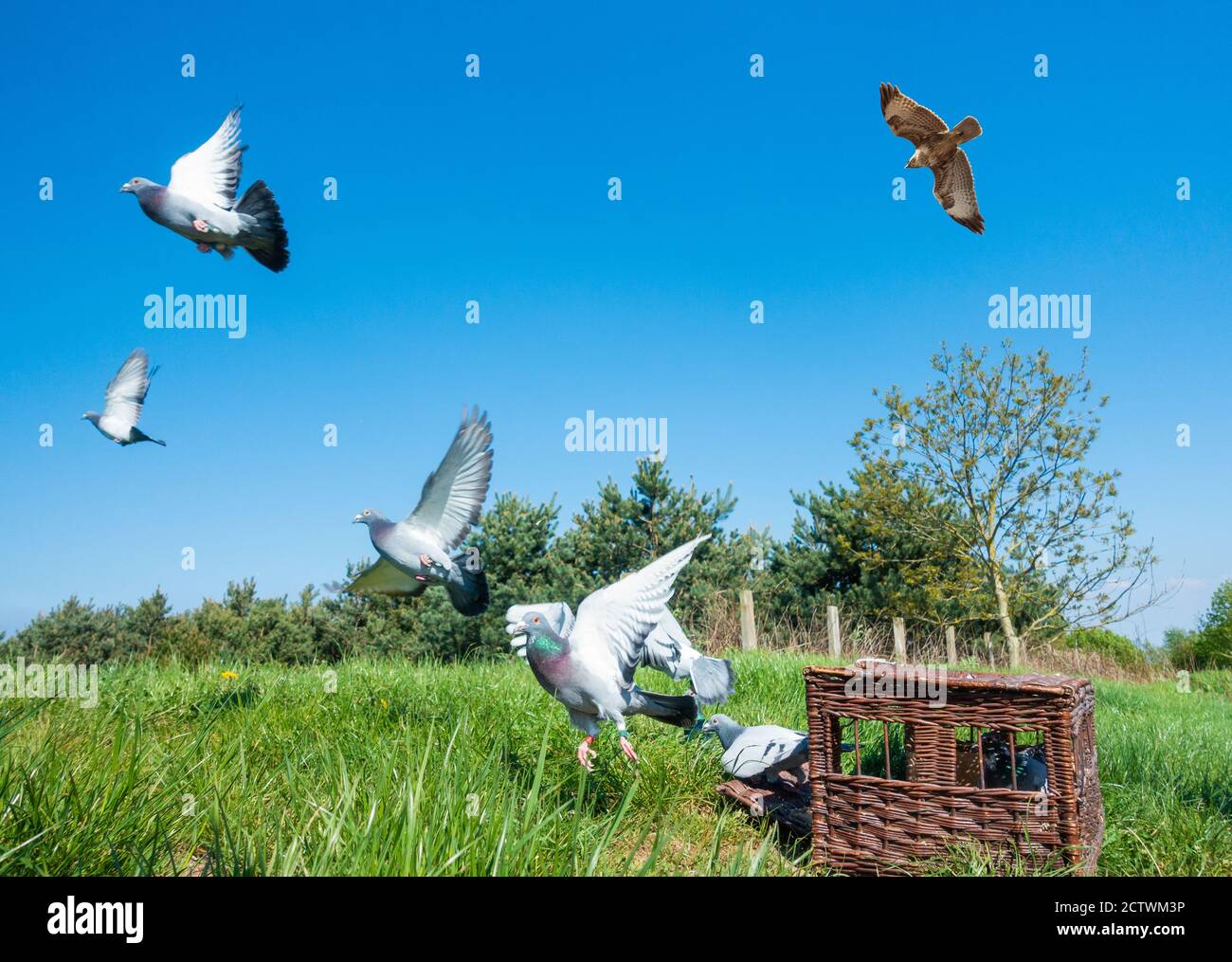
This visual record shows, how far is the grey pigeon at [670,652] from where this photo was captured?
2.91 metres

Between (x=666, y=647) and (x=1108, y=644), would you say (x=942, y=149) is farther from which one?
(x=1108, y=644)

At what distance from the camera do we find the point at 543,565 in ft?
45.6

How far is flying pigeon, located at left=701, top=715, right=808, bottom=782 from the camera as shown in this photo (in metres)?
3.81

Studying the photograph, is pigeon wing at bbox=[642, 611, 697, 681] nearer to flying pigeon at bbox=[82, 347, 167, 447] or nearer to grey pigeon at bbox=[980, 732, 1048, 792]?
grey pigeon at bbox=[980, 732, 1048, 792]

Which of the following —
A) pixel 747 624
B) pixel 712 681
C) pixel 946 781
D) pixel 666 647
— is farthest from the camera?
pixel 747 624

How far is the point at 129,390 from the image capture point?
4.88 meters

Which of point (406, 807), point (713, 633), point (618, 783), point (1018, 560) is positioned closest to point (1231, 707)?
point (713, 633)

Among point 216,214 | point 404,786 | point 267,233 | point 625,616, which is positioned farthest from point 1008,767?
point 216,214

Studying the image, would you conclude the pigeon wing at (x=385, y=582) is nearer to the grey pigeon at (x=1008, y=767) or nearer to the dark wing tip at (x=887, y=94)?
the grey pigeon at (x=1008, y=767)

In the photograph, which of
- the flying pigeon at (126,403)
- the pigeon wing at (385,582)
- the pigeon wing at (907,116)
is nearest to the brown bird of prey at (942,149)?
the pigeon wing at (907,116)

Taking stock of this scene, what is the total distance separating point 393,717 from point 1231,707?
34.1 ft

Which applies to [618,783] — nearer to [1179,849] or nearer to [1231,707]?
[1179,849]

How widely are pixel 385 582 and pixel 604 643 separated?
1.14 metres

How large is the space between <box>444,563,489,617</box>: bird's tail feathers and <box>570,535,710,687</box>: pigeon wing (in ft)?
1.77
